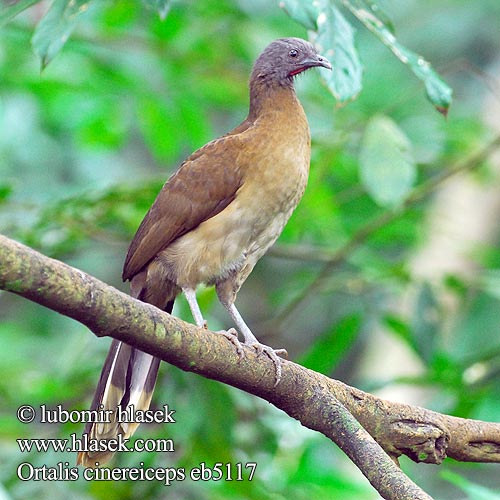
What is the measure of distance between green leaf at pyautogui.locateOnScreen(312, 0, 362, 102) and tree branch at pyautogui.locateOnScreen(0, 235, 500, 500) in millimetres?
897

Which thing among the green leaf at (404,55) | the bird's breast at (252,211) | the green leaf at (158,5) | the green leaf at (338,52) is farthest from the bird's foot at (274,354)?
the green leaf at (158,5)

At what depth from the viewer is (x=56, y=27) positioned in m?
3.07

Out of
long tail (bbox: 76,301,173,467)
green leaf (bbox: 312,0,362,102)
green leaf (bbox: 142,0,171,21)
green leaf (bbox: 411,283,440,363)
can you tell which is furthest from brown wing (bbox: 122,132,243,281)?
green leaf (bbox: 411,283,440,363)

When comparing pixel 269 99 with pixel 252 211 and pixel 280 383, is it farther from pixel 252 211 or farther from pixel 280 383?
pixel 280 383

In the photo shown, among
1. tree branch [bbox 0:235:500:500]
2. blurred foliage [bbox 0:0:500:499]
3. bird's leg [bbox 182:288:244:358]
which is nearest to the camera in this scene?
tree branch [bbox 0:235:500:500]

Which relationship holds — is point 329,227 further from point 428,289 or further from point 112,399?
point 112,399

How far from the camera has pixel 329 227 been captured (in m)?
5.05

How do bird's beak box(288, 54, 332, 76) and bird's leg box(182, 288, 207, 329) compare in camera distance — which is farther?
bird's beak box(288, 54, 332, 76)

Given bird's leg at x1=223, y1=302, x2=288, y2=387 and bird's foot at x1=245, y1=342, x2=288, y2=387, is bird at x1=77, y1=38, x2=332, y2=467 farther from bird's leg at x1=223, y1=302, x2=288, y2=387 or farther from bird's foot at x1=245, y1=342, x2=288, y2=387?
bird's foot at x1=245, y1=342, x2=288, y2=387

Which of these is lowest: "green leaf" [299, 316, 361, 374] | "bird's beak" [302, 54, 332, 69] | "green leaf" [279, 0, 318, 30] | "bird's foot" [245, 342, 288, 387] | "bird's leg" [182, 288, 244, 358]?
"bird's foot" [245, 342, 288, 387]

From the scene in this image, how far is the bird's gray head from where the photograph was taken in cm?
400

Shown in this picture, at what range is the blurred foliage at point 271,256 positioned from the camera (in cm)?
429

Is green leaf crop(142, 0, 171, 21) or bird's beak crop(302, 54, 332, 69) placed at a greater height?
bird's beak crop(302, 54, 332, 69)

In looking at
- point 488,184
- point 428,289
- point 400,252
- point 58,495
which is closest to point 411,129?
point 488,184
